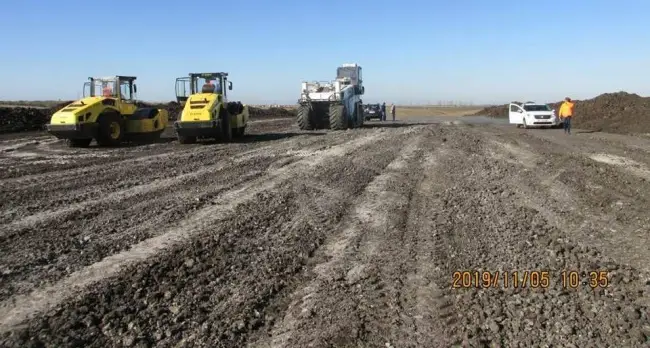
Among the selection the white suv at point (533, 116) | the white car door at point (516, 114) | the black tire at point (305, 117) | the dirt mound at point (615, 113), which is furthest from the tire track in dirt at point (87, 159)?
the dirt mound at point (615, 113)

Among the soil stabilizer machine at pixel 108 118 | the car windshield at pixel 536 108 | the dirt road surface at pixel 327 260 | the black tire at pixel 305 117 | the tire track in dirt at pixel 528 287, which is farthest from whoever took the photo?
the car windshield at pixel 536 108

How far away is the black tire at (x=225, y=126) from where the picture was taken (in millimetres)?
18328

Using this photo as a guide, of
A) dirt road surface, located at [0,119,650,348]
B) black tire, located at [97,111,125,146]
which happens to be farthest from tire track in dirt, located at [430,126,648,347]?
black tire, located at [97,111,125,146]

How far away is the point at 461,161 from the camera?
495 inches

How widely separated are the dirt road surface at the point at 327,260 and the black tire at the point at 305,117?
614 inches

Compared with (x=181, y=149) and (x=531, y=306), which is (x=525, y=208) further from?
(x=181, y=149)

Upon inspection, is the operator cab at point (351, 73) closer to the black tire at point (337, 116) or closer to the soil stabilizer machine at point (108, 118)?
the black tire at point (337, 116)

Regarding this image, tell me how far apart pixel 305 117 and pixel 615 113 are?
21.6 metres

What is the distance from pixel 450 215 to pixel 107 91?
15.0m

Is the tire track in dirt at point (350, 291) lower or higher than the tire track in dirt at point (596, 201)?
lower

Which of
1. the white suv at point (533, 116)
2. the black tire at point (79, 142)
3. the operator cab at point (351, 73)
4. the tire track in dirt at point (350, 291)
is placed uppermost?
the operator cab at point (351, 73)

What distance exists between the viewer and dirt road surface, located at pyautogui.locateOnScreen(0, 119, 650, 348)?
3727mm

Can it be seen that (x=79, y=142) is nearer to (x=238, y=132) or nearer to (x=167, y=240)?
(x=238, y=132)

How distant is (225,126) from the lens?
61.5ft
